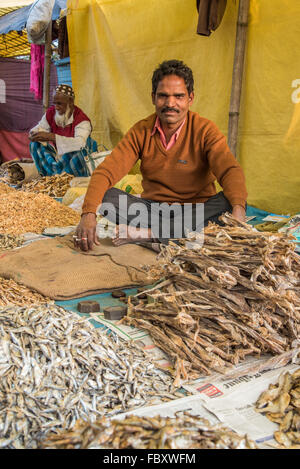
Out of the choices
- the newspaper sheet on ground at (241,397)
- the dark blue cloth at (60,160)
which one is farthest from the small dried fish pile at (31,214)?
the newspaper sheet on ground at (241,397)

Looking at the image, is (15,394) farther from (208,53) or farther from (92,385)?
(208,53)

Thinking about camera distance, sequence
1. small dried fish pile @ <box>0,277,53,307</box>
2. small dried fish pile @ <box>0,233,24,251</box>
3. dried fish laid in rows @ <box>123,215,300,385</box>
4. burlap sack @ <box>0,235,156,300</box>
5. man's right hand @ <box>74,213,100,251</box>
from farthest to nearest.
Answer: small dried fish pile @ <box>0,233,24,251</box> < man's right hand @ <box>74,213,100,251</box> < burlap sack @ <box>0,235,156,300</box> < small dried fish pile @ <box>0,277,53,307</box> < dried fish laid in rows @ <box>123,215,300,385</box>

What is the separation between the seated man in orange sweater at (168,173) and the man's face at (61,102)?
2810mm

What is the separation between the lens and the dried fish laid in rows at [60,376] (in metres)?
1.35

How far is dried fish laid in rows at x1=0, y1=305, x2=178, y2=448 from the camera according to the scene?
1354 millimetres

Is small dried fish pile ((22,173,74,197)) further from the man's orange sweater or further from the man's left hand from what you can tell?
the man's left hand

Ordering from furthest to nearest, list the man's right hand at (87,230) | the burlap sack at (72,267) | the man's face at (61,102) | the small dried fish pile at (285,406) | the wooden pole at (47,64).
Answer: the wooden pole at (47,64)
the man's face at (61,102)
the man's right hand at (87,230)
the burlap sack at (72,267)
the small dried fish pile at (285,406)

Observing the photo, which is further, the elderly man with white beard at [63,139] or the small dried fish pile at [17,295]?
the elderly man with white beard at [63,139]

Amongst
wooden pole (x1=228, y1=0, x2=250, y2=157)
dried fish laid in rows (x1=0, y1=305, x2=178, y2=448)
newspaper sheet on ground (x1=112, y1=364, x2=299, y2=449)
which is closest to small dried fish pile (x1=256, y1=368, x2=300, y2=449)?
newspaper sheet on ground (x1=112, y1=364, x2=299, y2=449)

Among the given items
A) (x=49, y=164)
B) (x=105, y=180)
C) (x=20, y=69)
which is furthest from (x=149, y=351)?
(x=20, y=69)

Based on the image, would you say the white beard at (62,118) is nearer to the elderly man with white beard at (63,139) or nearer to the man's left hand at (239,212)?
the elderly man with white beard at (63,139)

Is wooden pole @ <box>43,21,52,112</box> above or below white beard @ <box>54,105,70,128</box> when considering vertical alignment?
above

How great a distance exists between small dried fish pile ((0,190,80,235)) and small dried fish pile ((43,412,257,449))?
2843mm

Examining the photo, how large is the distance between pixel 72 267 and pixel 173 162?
3.49 ft
